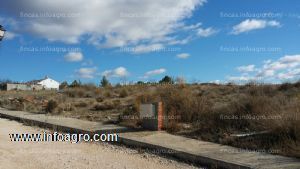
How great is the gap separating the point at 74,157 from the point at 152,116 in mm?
3708

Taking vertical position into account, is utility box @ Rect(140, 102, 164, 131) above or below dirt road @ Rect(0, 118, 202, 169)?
above

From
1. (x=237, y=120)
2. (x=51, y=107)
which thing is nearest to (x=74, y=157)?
(x=237, y=120)

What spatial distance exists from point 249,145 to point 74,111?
11.9 meters

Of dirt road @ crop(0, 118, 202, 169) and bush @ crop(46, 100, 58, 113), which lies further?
bush @ crop(46, 100, 58, 113)

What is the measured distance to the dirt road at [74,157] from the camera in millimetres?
7688

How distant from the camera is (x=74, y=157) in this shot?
846 cm

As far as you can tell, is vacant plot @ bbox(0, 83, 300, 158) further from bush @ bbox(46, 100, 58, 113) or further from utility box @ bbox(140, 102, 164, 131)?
bush @ bbox(46, 100, 58, 113)

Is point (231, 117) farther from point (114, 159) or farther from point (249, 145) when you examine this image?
point (114, 159)

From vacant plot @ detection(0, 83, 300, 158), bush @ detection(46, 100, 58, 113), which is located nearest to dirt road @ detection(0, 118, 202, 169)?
vacant plot @ detection(0, 83, 300, 158)

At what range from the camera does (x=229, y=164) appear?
23.7 ft

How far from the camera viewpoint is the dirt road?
769 centimetres

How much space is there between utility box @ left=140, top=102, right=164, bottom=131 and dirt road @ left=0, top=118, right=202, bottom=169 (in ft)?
6.11

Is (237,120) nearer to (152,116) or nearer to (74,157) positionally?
(152,116)

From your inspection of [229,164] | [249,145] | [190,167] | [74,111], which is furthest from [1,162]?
[74,111]
